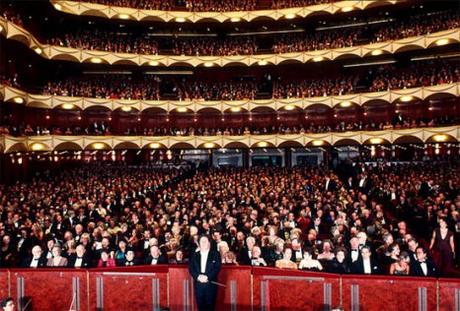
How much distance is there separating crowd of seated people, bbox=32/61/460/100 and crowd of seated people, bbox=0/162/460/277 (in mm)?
7434

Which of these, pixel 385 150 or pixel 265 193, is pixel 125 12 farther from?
pixel 385 150

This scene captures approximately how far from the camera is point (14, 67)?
24297 millimetres

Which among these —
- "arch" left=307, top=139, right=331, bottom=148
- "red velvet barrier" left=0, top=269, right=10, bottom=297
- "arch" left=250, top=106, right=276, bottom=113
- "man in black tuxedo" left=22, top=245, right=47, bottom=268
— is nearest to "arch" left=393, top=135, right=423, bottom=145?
"arch" left=307, top=139, right=331, bottom=148

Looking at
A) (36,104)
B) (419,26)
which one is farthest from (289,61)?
(36,104)

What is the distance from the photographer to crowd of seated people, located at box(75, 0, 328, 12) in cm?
3056

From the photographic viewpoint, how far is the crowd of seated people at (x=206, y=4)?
30.6 meters

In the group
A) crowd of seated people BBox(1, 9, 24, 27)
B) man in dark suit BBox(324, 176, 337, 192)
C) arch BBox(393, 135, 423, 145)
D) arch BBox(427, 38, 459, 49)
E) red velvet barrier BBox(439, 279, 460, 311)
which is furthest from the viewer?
arch BBox(393, 135, 423, 145)

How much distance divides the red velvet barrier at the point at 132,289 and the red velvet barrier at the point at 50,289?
0.20m

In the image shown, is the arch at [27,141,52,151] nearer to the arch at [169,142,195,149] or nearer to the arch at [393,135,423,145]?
the arch at [169,142,195,149]

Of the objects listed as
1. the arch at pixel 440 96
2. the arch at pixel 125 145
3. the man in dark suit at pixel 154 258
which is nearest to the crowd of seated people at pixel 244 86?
the arch at pixel 440 96

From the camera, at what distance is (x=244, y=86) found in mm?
31922

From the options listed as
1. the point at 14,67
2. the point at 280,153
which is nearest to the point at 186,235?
the point at 14,67

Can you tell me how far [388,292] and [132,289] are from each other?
387cm

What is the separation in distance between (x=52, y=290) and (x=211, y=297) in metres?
2.60
